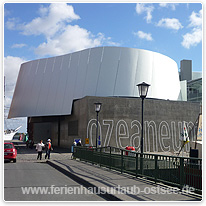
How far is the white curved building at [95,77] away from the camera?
131 feet

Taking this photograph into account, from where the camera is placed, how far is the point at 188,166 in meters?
9.21

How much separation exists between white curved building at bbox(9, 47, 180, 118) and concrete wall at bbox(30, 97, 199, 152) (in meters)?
3.81

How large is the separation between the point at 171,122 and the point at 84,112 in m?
11.4

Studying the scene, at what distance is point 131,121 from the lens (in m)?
35.0

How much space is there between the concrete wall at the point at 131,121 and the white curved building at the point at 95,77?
12.5 feet

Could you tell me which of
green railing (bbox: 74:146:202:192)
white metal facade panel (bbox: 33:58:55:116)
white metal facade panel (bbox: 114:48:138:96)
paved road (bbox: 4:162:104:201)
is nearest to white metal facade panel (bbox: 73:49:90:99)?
white metal facade panel (bbox: 114:48:138:96)

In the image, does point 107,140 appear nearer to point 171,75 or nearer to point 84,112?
point 84,112

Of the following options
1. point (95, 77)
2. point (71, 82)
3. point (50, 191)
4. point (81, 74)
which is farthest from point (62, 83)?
point (50, 191)

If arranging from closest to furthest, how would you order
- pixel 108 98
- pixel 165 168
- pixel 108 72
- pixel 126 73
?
pixel 165 168, pixel 108 98, pixel 108 72, pixel 126 73

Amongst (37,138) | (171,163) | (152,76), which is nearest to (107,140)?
(152,76)

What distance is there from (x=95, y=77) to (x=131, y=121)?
870 centimetres

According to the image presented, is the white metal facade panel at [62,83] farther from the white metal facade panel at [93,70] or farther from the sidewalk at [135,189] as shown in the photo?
the sidewalk at [135,189]

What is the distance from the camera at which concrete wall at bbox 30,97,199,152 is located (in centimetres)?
3381

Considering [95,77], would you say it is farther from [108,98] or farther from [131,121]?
[131,121]
